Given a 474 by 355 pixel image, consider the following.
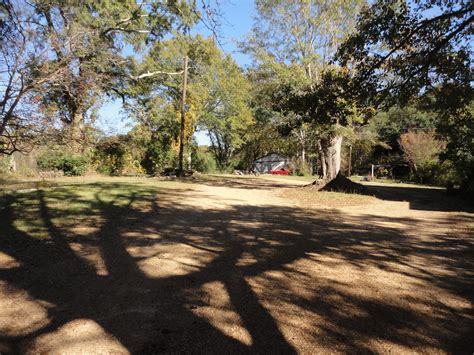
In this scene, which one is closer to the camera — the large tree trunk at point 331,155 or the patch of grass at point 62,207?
the patch of grass at point 62,207

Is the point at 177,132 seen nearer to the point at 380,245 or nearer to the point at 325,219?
the point at 325,219

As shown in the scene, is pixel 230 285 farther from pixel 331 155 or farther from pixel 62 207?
pixel 331 155

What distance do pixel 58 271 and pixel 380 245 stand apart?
5.71 metres

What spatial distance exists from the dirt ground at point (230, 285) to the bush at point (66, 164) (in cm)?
1632

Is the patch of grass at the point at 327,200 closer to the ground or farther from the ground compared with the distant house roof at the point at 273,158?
closer to the ground

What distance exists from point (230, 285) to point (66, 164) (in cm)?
2371

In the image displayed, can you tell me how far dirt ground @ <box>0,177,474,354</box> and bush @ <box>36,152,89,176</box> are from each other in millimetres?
16319

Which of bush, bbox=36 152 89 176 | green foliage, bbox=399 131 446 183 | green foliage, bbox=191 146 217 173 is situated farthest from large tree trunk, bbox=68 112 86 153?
green foliage, bbox=399 131 446 183

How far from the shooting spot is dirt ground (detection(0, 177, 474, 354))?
122 inches

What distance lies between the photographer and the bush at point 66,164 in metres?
23.9

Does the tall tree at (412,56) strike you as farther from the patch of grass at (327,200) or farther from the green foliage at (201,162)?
the green foliage at (201,162)

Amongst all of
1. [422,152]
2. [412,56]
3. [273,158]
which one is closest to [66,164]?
[412,56]

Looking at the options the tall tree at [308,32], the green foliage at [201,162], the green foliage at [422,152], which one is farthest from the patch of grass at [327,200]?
the green foliage at [201,162]

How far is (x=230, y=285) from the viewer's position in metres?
4.39
